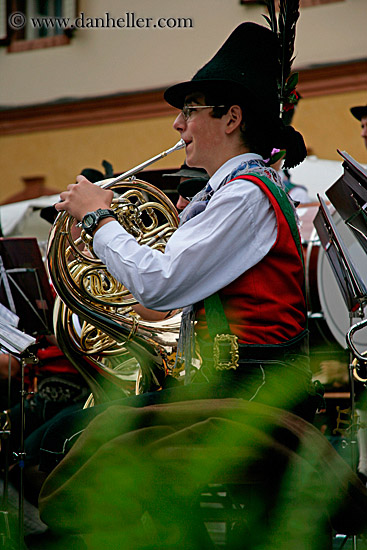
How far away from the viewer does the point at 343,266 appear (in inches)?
112

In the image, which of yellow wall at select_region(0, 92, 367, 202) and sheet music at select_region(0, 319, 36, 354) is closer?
sheet music at select_region(0, 319, 36, 354)

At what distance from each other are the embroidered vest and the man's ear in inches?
9.1

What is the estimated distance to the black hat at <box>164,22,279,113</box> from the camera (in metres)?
2.30

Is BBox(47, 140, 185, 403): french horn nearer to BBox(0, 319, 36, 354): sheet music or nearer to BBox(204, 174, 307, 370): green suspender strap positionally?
BBox(0, 319, 36, 354): sheet music

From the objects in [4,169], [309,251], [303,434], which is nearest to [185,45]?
[4,169]

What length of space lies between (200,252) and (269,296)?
23 centimetres

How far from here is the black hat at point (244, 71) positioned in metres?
2.30

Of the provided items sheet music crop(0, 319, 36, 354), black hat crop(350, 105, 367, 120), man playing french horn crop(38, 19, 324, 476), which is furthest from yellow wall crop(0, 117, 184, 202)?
man playing french horn crop(38, 19, 324, 476)

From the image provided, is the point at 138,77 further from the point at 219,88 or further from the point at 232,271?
the point at 232,271

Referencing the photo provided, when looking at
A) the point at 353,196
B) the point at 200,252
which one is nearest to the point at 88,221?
the point at 200,252

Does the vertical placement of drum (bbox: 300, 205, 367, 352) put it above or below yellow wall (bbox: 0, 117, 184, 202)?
above

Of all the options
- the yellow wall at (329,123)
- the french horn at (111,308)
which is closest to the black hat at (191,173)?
the french horn at (111,308)

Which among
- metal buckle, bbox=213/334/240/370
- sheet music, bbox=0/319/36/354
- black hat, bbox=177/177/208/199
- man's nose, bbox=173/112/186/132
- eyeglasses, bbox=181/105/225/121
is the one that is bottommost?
sheet music, bbox=0/319/36/354

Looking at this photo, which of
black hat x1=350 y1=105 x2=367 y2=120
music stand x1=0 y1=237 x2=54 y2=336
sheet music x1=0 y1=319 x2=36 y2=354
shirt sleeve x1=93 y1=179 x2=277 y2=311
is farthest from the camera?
black hat x1=350 y1=105 x2=367 y2=120
